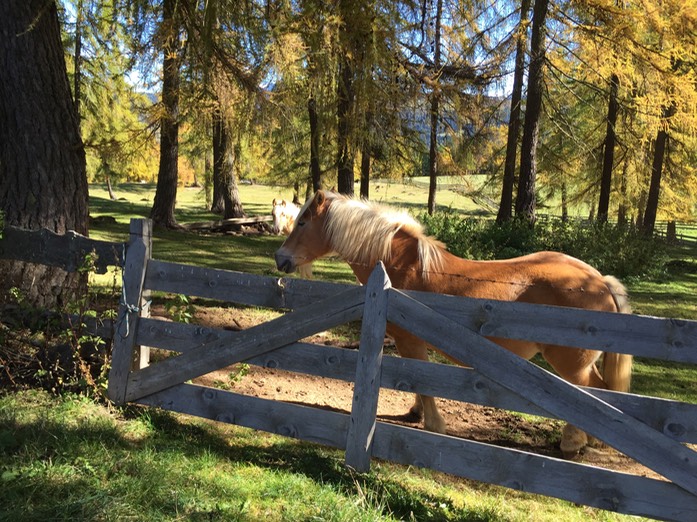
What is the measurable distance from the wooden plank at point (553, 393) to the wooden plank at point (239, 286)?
0.61 meters

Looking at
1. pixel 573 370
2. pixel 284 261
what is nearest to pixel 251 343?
pixel 284 261

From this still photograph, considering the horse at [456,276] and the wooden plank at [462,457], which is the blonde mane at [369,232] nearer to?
the horse at [456,276]

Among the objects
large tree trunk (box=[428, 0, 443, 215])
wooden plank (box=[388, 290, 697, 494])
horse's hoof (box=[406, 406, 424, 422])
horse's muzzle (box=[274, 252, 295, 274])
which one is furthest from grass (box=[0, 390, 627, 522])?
large tree trunk (box=[428, 0, 443, 215])

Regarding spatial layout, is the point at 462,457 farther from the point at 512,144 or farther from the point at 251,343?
the point at 512,144

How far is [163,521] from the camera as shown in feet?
8.38

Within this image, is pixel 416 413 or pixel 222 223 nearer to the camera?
pixel 416 413

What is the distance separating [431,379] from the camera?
3.31 m

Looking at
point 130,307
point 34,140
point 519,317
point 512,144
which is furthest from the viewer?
point 512,144

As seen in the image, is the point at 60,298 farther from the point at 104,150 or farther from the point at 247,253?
the point at 247,253

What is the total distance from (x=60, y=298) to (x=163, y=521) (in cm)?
327

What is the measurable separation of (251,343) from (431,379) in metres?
1.29

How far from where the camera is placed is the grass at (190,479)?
2711mm

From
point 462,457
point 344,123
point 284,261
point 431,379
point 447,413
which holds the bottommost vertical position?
point 447,413

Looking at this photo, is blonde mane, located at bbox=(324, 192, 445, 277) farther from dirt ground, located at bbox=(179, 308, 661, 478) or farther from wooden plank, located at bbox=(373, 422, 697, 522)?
wooden plank, located at bbox=(373, 422, 697, 522)
